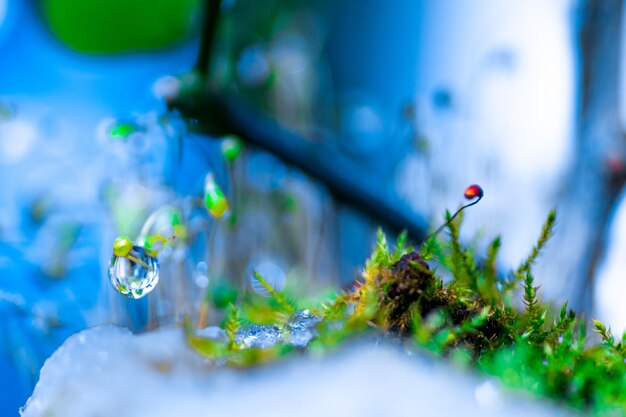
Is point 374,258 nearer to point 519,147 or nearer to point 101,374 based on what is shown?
point 101,374

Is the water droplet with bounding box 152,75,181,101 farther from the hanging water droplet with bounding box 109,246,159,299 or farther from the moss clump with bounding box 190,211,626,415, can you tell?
the moss clump with bounding box 190,211,626,415

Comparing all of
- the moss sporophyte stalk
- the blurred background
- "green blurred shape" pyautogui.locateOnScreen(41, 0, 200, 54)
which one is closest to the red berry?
the moss sporophyte stalk

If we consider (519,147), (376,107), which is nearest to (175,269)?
(519,147)

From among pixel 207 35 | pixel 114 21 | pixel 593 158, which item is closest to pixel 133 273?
pixel 207 35

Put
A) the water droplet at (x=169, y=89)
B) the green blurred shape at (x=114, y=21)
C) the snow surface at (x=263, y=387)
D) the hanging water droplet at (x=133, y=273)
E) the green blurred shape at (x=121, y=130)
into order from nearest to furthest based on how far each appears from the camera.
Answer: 1. the snow surface at (x=263, y=387)
2. the hanging water droplet at (x=133, y=273)
3. the green blurred shape at (x=121, y=130)
4. the water droplet at (x=169, y=89)
5. the green blurred shape at (x=114, y=21)

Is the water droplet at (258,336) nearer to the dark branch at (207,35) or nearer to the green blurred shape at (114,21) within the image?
the dark branch at (207,35)

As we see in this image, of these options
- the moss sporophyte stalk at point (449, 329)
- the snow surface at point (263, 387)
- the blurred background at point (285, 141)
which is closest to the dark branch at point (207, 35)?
the blurred background at point (285, 141)

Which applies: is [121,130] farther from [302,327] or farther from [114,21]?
[114,21]
